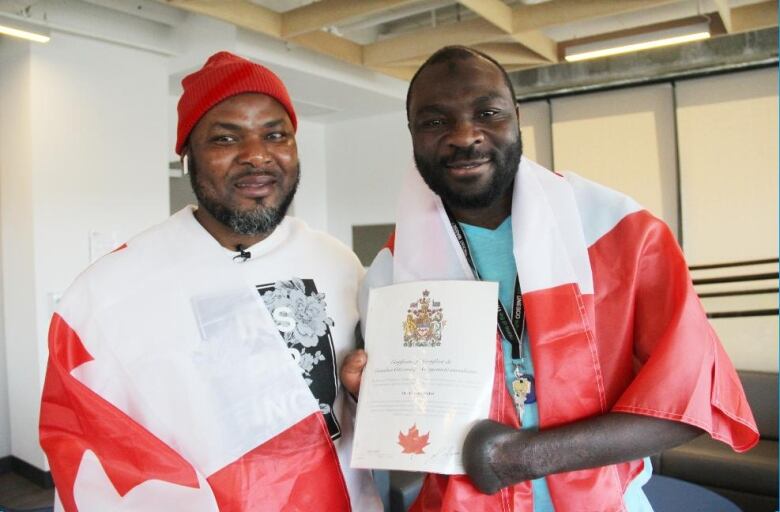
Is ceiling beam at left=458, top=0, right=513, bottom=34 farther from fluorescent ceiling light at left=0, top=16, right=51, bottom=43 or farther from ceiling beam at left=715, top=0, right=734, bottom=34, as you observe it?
fluorescent ceiling light at left=0, top=16, right=51, bottom=43

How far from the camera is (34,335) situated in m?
4.21

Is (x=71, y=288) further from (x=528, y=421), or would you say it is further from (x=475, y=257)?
(x=528, y=421)

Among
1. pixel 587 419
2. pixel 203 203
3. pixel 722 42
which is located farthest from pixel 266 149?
pixel 722 42

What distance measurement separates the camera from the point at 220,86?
148cm

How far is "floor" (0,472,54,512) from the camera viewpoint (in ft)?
13.0

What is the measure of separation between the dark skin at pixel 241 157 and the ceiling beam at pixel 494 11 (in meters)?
2.57

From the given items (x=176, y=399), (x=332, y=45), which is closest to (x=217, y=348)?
(x=176, y=399)

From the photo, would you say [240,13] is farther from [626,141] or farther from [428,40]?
[626,141]

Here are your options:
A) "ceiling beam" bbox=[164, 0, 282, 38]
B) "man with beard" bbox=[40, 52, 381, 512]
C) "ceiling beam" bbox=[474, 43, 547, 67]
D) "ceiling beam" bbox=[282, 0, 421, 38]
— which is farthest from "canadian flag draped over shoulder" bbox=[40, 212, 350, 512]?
"ceiling beam" bbox=[474, 43, 547, 67]

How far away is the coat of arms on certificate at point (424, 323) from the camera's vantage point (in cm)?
113

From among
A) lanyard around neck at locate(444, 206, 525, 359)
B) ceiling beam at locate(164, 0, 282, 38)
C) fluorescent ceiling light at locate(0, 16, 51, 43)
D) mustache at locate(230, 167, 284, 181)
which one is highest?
ceiling beam at locate(164, 0, 282, 38)

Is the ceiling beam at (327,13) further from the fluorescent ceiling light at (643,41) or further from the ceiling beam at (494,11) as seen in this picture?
the fluorescent ceiling light at (643,41)

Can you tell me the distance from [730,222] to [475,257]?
4704 millimetres

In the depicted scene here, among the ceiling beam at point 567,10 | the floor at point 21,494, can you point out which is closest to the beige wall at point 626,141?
the ceiling beam at point 567,10
